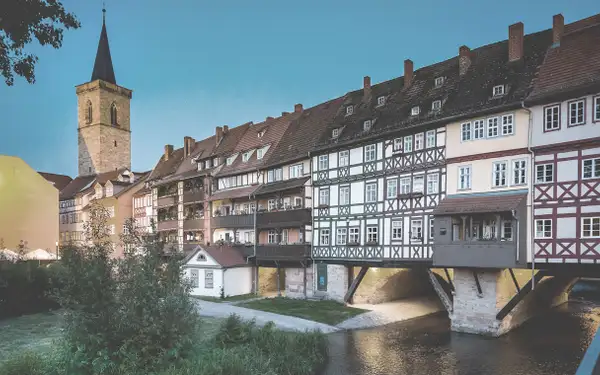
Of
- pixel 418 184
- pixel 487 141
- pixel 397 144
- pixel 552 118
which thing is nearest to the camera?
pixel 552 118

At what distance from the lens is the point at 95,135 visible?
238 ft

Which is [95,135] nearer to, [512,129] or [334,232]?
[334,232]

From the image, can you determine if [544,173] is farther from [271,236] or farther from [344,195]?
[271,236]

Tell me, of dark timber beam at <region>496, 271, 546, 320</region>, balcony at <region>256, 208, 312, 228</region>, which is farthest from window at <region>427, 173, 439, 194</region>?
balcony at <region>256, 208, 312, 228</region>

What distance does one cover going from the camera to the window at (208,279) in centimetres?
3491

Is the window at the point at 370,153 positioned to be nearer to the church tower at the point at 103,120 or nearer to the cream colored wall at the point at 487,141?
the cream colored wall at the point at 487,141

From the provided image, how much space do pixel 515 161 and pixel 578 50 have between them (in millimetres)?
5898

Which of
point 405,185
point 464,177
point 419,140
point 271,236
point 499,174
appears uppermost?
point 419,140

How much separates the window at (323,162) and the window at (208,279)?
1181 centimetres

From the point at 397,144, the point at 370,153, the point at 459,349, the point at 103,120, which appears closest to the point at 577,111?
the point at 397,144

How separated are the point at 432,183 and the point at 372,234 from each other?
16.4 feet

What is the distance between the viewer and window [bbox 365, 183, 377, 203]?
27812mm

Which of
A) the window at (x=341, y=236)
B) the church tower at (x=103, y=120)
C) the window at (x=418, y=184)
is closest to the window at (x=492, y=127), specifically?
the window at (x=418, y=184)

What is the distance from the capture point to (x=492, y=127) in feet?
73.6
